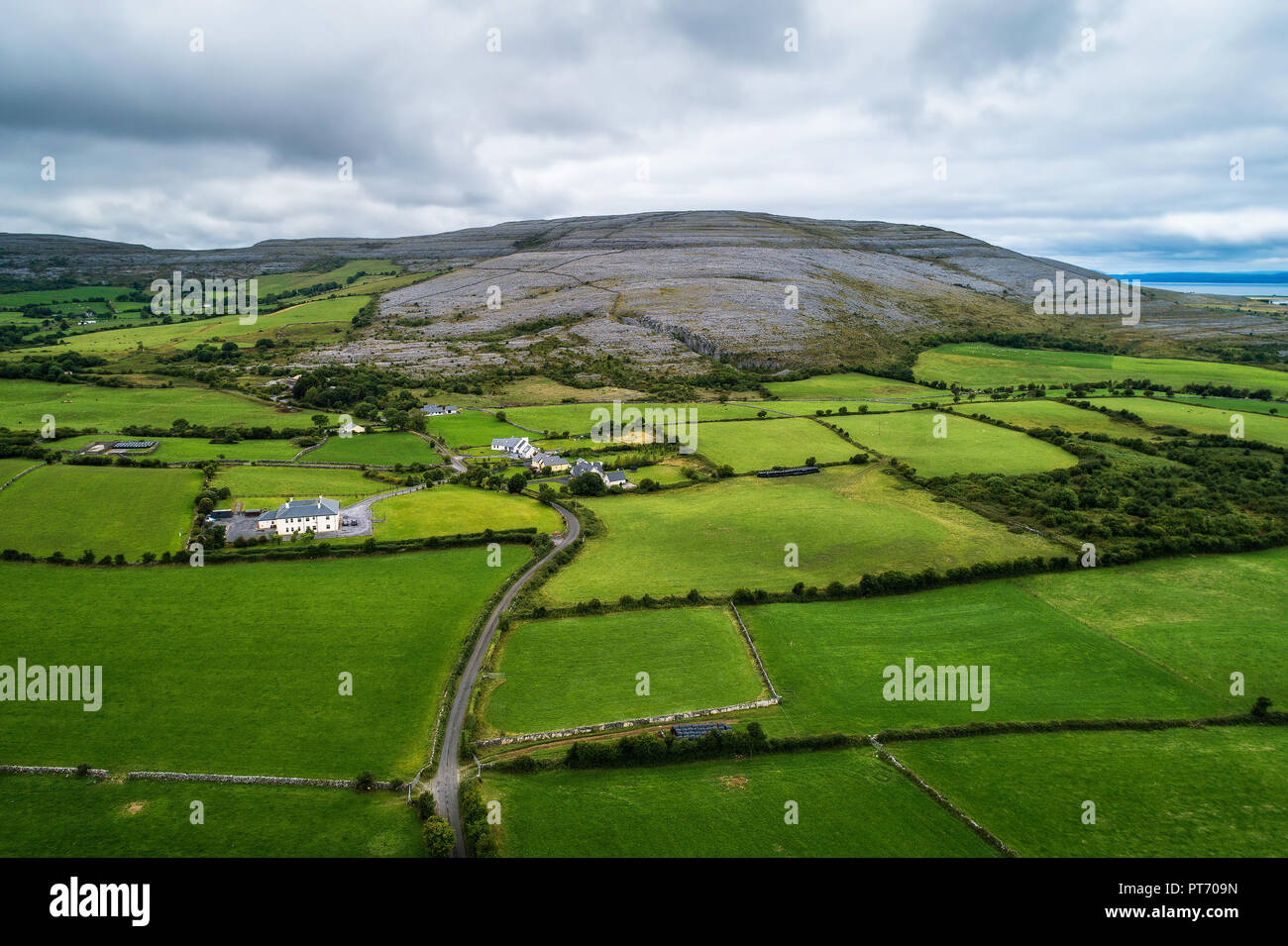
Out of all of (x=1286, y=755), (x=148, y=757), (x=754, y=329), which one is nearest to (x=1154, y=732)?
(x=1286, y=755)

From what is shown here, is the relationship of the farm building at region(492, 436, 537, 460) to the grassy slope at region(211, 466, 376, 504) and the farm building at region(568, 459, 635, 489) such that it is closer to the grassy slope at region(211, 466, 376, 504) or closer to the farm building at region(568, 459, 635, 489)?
the farm building at region(568, 459, 635, 489)

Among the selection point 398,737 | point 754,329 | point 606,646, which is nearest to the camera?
point 398,737

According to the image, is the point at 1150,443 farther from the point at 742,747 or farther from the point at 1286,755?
the point at 742,747

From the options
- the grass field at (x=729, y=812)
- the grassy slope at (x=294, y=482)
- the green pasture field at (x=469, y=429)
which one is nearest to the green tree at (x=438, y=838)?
the grass field at (x=729, y=812)

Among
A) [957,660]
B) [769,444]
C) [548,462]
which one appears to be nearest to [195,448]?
[548,462]

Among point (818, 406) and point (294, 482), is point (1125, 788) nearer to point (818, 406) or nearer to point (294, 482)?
point (294, 482)

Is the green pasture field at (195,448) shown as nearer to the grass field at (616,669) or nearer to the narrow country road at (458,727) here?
the narrow country road at (458,727)
